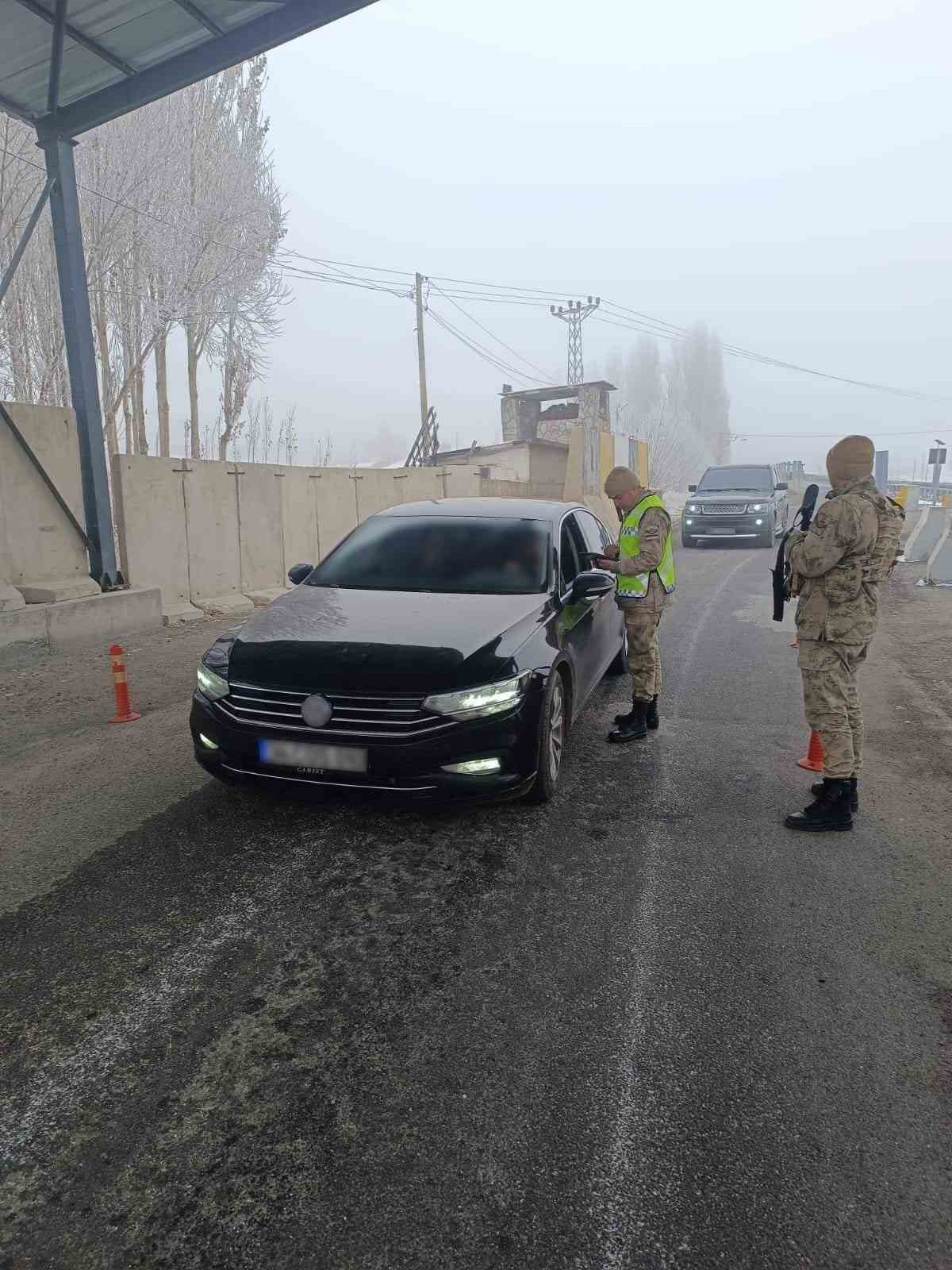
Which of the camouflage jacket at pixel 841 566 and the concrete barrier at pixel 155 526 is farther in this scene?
the concrete barrier at pixel 155 526

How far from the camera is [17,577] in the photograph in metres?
9.49

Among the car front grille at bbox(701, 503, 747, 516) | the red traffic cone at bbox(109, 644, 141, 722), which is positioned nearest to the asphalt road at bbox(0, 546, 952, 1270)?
the red traffic cone at bbox(109, 644, 141, 722)

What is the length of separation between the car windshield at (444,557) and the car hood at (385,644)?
0.29 m

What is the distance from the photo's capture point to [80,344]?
9898mm

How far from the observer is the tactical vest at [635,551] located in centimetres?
548

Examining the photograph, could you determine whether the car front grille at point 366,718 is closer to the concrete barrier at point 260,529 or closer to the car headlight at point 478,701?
the car headlight at point 478,701

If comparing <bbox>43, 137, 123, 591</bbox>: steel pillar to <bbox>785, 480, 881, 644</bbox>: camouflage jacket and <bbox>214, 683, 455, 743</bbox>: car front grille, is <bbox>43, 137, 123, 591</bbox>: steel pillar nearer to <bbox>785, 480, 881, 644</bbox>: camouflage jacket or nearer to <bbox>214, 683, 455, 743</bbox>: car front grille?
<bbox>214, 683, 455, 743</bbox>: car front grille

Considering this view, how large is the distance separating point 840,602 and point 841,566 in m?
0.18

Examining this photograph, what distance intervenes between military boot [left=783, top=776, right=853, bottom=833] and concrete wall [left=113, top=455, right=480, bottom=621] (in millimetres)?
8791

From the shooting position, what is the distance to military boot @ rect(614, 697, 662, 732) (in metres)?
5.69

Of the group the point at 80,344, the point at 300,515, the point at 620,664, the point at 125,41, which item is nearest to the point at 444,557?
the point at 620,664

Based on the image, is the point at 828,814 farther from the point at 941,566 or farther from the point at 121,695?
the point at 941,566

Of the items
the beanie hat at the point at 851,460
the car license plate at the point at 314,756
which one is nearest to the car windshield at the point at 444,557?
the car license plate at the point at 314,756

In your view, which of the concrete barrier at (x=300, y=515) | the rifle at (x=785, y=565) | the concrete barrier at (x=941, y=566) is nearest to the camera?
the rifle at (x=785, y=565)
